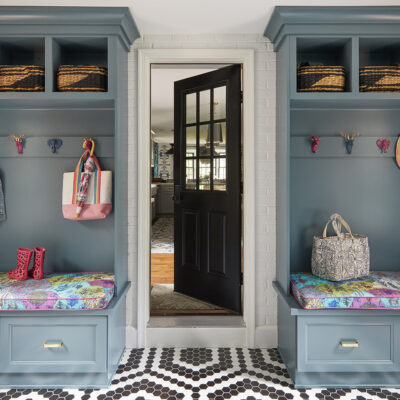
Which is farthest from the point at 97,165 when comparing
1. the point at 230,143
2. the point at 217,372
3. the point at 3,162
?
the point at 217,372

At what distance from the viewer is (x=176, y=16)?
221 cm

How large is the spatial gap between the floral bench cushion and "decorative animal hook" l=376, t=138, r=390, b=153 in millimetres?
2229

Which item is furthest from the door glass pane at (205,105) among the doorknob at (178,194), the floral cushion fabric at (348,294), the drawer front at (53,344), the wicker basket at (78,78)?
the drawer front at (53,344)

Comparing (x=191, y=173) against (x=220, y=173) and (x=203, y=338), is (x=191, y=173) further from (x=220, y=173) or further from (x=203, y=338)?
(x=203, y=338)

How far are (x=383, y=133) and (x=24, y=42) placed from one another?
273 centimetres

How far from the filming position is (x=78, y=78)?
7.02 ft

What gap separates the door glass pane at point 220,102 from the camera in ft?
9.39

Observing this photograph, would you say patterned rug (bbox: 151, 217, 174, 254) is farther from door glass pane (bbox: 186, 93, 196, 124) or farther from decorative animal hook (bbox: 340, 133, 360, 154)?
decorative animal hook (bbox: 340, 133, 360, 154)

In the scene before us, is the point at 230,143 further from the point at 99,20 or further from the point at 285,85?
the point at 99,20

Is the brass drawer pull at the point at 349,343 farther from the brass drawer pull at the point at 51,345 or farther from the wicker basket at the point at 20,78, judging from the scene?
the wicker basket at the point at 20,78

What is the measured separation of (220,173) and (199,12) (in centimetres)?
130

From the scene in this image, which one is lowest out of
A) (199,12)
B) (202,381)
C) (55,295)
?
(202,381)

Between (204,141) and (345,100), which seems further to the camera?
(204,141)

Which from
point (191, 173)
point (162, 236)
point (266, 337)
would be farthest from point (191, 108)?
point (162, 236)
